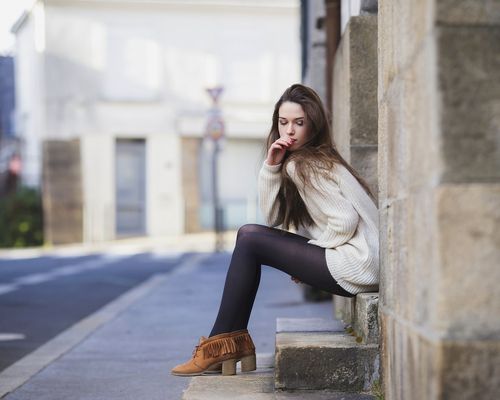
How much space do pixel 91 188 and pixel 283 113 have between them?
21142 millimetres

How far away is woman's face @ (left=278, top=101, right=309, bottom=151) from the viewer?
149 inches

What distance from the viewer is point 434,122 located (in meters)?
2.12

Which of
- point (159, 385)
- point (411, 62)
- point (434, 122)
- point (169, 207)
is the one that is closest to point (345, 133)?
point (159, 385)

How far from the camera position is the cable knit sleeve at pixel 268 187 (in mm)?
3682

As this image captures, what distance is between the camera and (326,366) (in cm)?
332

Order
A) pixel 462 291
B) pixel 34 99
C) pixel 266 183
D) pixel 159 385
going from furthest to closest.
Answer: pixel 34 99 → pixel 159 385 → pixel 266 183 → pixel 462 291

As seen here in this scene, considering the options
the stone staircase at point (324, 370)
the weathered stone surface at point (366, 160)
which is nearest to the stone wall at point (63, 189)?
the weathered stone surface at point (366, 160)

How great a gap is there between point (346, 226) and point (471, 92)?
57.7 inches

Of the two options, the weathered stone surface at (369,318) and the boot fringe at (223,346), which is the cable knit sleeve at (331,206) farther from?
the boot fringe at (223,346)

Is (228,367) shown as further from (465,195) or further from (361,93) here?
(465,195)

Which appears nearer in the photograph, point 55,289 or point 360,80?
point 360,80

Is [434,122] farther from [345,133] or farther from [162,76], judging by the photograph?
[162,76]

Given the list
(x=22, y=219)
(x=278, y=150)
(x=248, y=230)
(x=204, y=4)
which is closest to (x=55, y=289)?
(x=248, y=230)

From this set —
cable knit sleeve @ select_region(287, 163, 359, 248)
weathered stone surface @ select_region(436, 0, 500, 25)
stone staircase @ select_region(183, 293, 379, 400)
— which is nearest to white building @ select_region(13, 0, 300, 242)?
cable knit sleeve @ select_region(287, 163, 359, 248)
